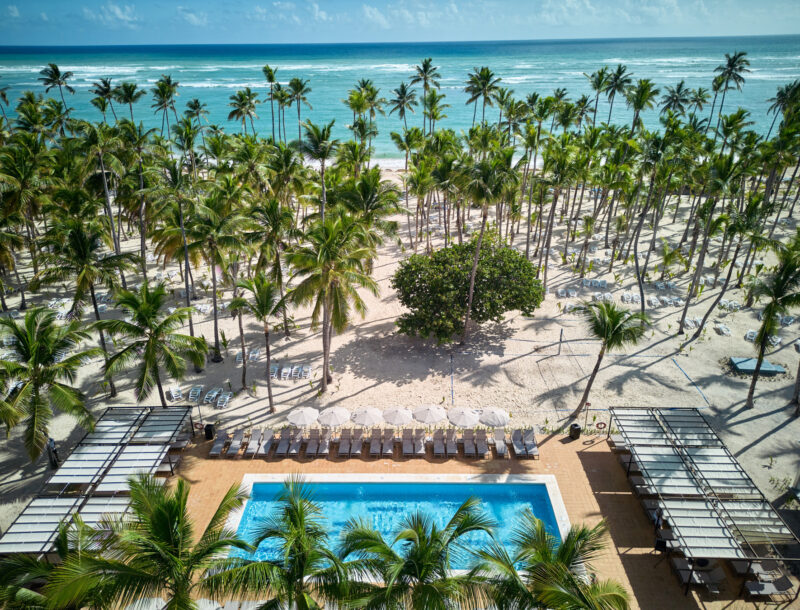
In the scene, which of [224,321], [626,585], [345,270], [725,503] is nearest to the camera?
[626,585]

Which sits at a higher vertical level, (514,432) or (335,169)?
(335,169)

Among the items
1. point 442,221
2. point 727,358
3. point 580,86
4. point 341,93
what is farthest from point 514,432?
point 580,86

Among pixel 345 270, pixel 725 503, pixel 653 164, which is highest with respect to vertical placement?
pixel 653 164

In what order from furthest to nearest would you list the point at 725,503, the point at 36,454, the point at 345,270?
1. the point at 345,270
2. the point at 36,454
3. the point at 725,503

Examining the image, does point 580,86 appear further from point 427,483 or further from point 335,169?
point 427,483

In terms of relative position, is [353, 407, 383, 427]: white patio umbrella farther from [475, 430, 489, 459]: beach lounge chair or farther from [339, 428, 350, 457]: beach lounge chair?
[475, 430, 489, 459]: beach lounge chair

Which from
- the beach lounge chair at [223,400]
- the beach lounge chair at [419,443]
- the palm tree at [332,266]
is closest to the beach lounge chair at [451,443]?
the beach lounge chair at [419,443]

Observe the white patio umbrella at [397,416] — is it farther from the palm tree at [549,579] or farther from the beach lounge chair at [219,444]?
the palm tree at [549,579]

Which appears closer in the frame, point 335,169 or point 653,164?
point 653,164
